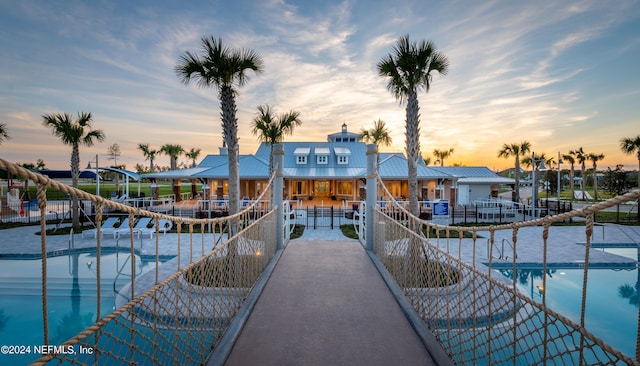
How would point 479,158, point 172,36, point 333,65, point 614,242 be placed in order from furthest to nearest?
point 479,158
point 333,65
point 614,242
point 172,36

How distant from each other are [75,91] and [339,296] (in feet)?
56.9

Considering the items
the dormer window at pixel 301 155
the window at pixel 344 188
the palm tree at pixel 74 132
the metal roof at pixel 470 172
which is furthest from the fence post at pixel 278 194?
the metal roof at pixel 470 172

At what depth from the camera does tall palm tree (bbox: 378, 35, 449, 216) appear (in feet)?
24.3

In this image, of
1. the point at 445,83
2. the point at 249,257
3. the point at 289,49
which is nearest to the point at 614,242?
the point at 445,83

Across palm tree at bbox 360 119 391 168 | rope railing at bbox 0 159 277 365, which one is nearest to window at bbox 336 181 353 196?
palm tree at bbox 360 119 391 168

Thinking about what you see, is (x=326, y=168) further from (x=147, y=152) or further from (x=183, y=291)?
(x=147, y=152)

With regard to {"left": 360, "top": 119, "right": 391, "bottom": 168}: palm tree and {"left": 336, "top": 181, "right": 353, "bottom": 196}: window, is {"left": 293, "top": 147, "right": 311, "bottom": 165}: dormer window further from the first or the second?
{"left": 360, "top": 119, "right": 391, "bottom": 168}: palm tree

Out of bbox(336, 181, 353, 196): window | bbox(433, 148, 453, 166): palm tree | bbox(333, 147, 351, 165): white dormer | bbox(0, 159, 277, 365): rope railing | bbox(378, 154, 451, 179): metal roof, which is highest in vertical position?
bbox(433, 148, 453, 166): palm tree

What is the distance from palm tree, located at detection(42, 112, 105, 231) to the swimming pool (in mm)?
5406

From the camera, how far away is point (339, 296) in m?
3.74

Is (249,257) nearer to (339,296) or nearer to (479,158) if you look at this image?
(339,296)

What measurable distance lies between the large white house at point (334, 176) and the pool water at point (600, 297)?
42.9 feet

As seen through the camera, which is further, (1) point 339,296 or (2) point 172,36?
(2) point 172,36

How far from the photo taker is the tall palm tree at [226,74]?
7.30 meters
